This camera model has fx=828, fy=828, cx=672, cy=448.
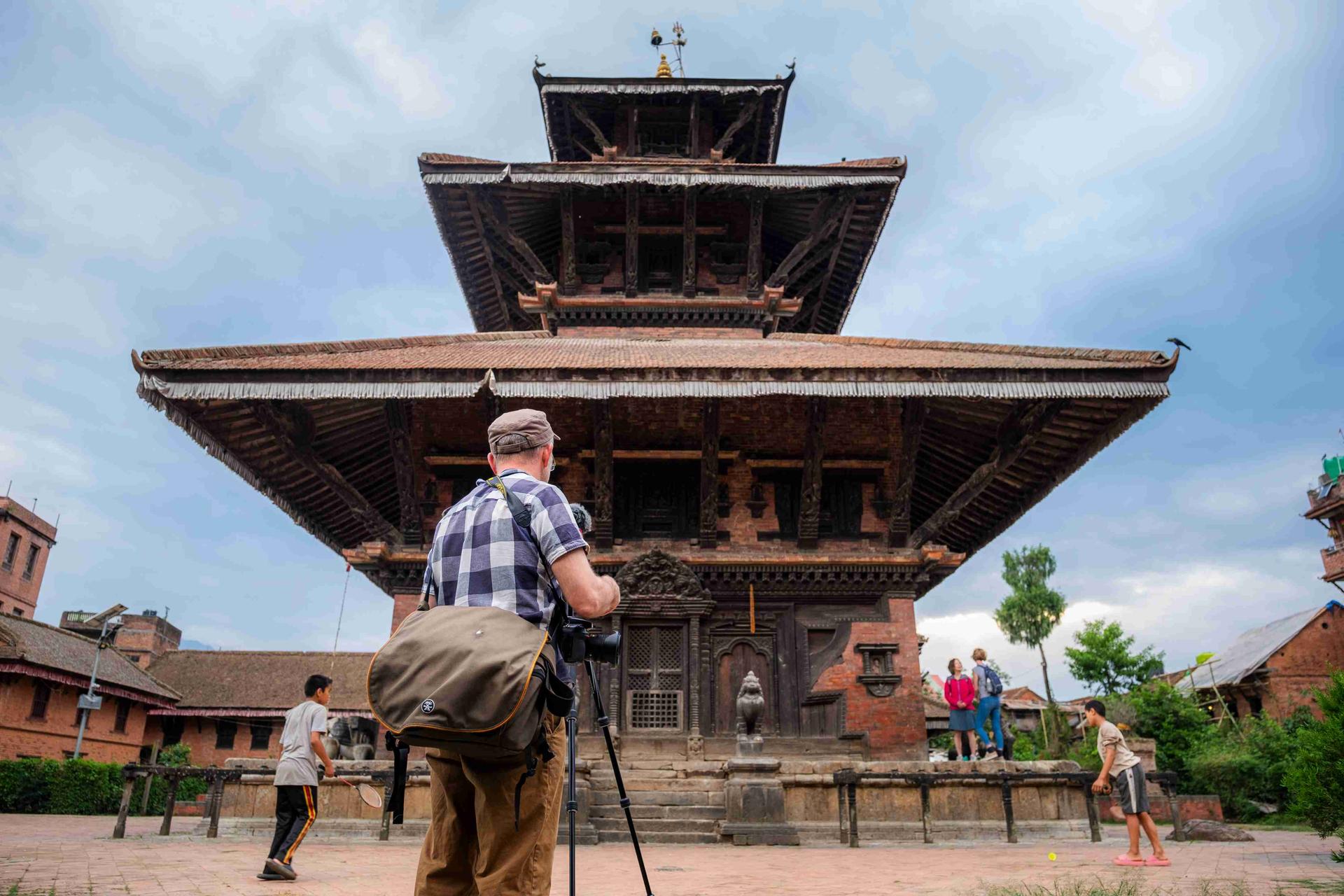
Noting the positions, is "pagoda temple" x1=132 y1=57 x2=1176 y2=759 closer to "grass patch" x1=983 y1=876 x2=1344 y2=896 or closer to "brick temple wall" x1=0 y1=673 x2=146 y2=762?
"grass patch" x1=983 y1=876 x2=1344 y2=896

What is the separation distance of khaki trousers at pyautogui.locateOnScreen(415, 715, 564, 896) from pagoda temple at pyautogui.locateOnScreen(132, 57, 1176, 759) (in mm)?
7296

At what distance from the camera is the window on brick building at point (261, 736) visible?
31359mm

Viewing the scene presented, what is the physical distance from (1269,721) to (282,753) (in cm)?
2726

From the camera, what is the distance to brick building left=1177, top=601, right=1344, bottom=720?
104 ft

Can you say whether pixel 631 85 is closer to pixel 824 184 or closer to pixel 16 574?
pixel 824 184

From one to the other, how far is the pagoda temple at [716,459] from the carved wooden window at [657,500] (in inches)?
1.1

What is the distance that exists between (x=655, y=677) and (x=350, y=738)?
12.5ft

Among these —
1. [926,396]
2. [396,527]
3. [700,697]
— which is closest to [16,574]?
[396,527]

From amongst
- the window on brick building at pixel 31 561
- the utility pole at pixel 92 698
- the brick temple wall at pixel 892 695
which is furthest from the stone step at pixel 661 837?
the window on brick building at pixel 31 561

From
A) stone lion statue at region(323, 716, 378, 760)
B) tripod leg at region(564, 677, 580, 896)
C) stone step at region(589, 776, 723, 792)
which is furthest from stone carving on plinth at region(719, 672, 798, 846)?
tripod leg at region(564, 677, 580, 896)

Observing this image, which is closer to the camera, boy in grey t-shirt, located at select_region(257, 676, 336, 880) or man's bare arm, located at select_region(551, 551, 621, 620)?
man's bare arm, located at select_region(551, 551, 621, 620)

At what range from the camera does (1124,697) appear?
96.5 ft

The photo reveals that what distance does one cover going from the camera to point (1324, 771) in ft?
21.5

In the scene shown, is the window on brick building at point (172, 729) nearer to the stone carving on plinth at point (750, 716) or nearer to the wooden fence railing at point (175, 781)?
the wooden fence railing at point (175, 781)
